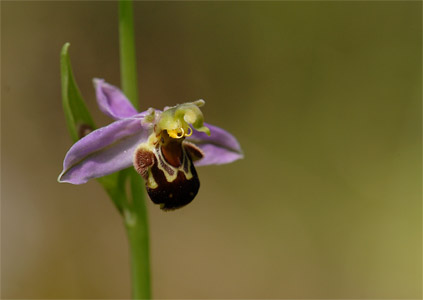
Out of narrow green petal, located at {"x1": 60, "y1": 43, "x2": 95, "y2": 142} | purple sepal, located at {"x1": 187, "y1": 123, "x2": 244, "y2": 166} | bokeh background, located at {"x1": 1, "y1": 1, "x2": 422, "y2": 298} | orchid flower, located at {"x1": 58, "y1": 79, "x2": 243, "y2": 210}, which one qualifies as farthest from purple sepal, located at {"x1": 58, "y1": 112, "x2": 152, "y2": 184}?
bokeh background, located at {"x1": 1, "y1": 1, "x2": 422, "y2": 298}

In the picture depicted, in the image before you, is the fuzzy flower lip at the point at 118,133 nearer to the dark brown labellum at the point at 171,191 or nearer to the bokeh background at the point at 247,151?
the dark brown labellum at the point at 171,191

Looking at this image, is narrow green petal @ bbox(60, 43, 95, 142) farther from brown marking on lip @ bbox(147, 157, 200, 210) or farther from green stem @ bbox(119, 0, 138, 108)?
brown marking on lip @ bbox(147, 157, 200, 210)

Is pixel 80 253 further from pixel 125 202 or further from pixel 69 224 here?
pixel 125 202

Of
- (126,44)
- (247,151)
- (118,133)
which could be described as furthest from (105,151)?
(247,151)

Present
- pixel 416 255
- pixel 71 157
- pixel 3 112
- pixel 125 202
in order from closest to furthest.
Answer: pixel 71 157, pixel 125 202, pixel 416 255, pixel 3 112

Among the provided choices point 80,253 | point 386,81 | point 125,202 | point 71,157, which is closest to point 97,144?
point 71,157

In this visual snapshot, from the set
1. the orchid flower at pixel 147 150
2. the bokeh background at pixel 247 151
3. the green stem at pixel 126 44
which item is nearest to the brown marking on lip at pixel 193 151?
the orchid flower at pixel 147 150
